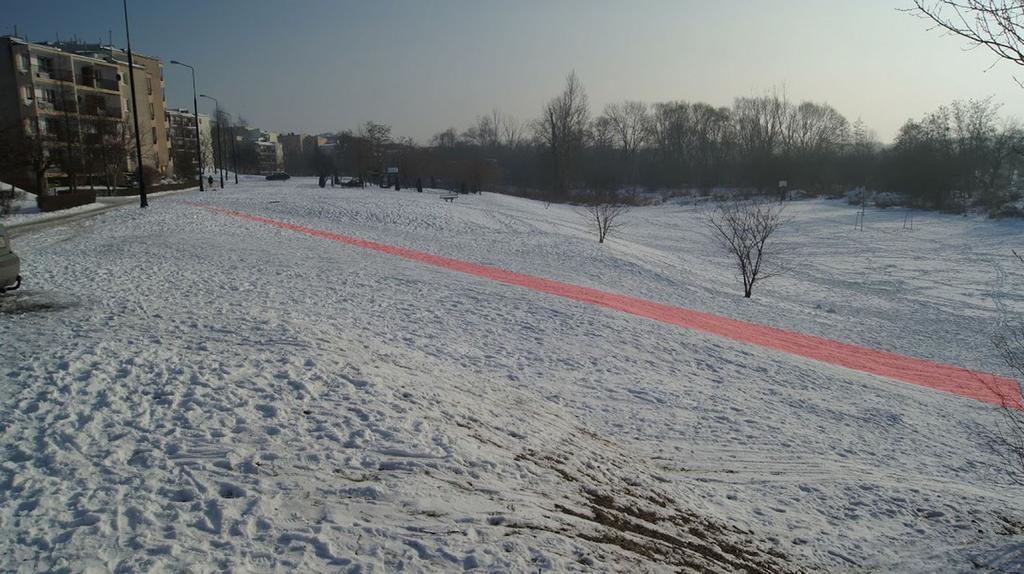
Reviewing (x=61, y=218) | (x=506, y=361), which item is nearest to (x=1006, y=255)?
(x=506, y=361)

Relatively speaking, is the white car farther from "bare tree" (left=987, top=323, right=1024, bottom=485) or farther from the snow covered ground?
"bare tree" (left=987, top=323, right=1024, bottom=485)

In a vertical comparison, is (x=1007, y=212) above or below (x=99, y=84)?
below

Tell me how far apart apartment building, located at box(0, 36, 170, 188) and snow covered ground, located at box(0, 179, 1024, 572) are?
3456 centimetres

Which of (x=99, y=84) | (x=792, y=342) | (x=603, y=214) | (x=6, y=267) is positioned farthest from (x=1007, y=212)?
(x=99, y=84)

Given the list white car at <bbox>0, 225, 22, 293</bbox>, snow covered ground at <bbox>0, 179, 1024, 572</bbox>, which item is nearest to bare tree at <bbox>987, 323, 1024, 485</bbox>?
snow covered ground at <bbox>0, 179, 1024, 572</bbox>

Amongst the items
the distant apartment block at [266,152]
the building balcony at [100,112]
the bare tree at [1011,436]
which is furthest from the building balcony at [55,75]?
the distant apartment block at [266,152]

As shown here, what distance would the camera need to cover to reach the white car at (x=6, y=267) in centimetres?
1046

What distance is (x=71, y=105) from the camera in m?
56.9

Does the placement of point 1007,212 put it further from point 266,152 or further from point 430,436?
point 266,152

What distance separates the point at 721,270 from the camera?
32.7 metres

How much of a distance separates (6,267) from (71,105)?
5796 centimetres

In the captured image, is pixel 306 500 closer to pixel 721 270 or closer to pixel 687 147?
pixel 721 270

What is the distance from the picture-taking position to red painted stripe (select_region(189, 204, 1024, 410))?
15.1 m

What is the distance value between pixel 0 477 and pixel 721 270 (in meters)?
31.3
